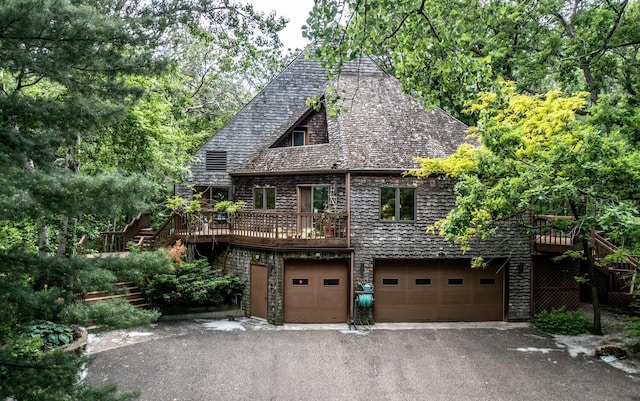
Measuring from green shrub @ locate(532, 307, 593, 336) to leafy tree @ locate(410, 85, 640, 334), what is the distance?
2.45 m

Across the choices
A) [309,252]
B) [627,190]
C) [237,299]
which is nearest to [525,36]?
[627,190]

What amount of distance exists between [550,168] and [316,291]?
8.09 meters

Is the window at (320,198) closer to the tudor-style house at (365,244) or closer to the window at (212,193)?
the tudor-style house at (365,244)

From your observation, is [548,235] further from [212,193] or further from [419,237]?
[212,193]

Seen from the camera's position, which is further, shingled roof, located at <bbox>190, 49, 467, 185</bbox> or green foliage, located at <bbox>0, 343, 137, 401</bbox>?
shingled roof, located at <bbox>190, 49, 467, 185</bbox>

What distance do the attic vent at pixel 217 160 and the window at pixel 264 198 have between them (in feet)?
7.28

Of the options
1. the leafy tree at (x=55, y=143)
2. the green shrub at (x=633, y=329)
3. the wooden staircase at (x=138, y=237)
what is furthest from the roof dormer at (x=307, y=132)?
the green shrub at (x=633, y=329)

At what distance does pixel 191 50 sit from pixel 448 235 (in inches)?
782

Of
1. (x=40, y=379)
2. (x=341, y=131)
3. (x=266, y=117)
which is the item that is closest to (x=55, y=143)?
(x=40, y=379)

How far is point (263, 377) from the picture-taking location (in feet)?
31.7

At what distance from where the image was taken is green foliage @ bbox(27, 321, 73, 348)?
979 centimetres

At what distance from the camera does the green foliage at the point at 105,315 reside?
5.07 m

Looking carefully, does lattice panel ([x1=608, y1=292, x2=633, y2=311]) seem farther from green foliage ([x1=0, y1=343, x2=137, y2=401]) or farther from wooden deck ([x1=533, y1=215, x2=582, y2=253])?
green foliage ([x1=0, y1=343, x2=137, y2=401])

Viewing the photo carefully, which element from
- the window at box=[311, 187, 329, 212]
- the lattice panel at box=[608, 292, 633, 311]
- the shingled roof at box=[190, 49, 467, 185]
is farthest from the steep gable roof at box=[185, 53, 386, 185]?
the lattice panel at box=[608, 292, 633, 311]
